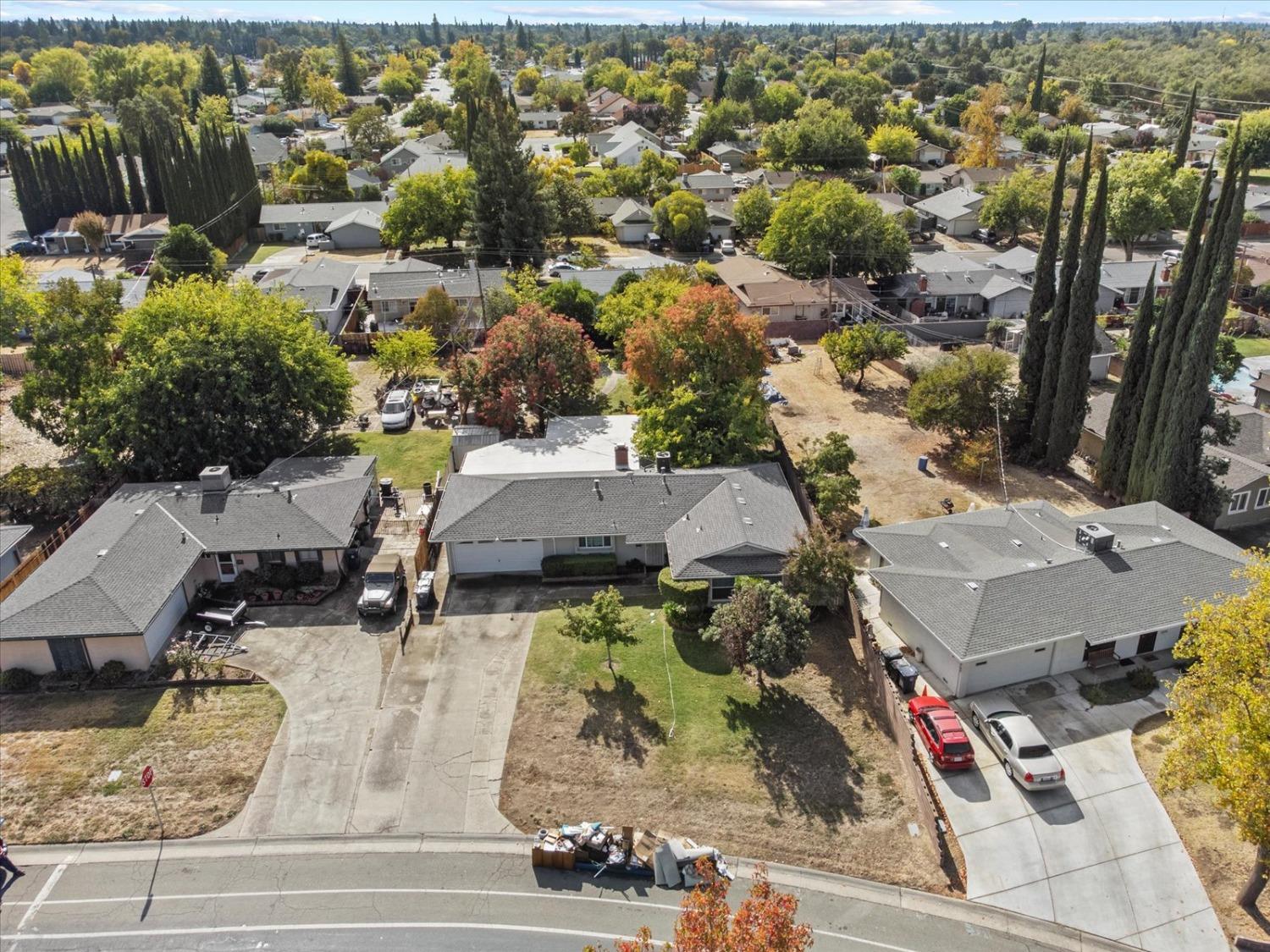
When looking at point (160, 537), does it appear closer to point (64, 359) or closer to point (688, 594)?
point (64, 359)

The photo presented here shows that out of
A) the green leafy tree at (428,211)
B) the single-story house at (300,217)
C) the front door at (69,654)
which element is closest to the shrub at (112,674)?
the front door at (69,654)

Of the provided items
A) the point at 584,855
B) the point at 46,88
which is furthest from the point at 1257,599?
the point at 46,88

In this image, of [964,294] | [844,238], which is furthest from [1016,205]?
[844,238]

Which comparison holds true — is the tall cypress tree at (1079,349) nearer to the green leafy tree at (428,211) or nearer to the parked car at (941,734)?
the parked car at (941,734)

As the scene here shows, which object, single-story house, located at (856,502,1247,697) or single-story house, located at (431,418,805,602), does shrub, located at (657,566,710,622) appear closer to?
single-story house, located at (431,418,805,602)

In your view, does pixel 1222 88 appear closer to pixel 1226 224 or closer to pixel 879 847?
pixel 1226 224
